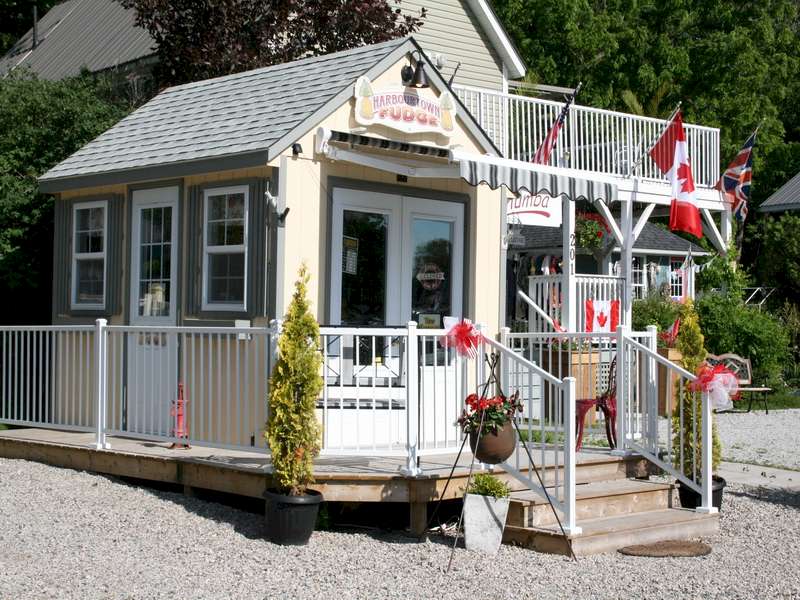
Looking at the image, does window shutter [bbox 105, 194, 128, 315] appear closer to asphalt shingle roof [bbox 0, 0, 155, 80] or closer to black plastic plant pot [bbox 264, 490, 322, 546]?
black plastic plant pot [bbox 264, 490, 322, 546]

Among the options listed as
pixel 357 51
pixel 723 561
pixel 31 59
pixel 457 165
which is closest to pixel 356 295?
pixel 457 165

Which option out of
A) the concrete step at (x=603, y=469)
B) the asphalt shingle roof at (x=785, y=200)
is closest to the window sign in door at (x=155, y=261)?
the concrete step at (x=603, y=469)

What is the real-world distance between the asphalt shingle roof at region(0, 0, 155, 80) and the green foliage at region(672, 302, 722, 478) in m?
11.1

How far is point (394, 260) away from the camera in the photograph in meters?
10.1

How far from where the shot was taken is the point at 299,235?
9.37m

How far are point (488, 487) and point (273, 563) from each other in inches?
63.8

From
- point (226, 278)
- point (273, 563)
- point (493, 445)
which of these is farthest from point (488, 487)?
point (226, 278)

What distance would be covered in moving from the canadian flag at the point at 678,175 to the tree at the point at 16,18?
69.8 ft

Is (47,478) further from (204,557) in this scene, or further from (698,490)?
(698,490)

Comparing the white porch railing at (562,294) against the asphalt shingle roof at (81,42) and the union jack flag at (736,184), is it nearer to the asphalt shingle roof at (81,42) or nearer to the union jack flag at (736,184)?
the union jack flag at (736,184)

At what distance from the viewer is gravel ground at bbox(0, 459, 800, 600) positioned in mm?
6719

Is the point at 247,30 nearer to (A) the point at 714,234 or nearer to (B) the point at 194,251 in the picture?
(B) the point at 194,251

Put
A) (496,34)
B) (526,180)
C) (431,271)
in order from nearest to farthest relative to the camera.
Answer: (526,180), (431,271), (496,34)

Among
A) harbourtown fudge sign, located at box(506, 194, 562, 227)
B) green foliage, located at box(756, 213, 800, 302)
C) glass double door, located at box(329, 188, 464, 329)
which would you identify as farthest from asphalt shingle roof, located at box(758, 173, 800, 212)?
glass double door, located at box(329, 188, 464, 329)
